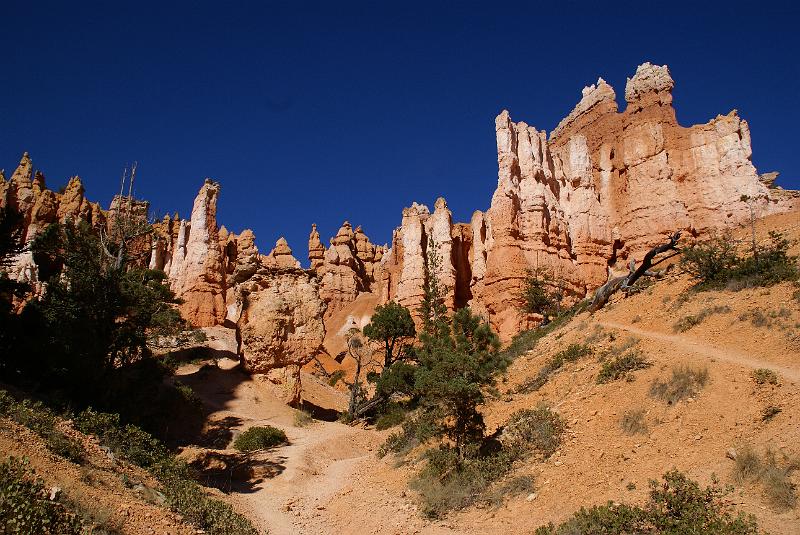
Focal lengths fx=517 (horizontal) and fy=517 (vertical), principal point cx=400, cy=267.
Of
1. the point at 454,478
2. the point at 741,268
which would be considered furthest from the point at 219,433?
the point at 741,268

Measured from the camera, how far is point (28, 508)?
654 centimetres

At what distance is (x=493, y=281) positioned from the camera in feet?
153

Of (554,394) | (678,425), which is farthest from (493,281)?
(678,425)

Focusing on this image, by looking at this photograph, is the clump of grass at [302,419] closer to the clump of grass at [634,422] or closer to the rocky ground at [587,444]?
the rocky ground at [587,444]

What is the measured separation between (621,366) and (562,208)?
38.3 meters

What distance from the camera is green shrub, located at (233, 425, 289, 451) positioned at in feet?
63.4

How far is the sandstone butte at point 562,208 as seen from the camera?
44.6 meters

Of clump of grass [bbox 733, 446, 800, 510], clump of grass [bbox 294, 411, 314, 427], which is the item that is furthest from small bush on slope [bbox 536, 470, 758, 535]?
clump of grass [bbox 294, 411, 314, 427]

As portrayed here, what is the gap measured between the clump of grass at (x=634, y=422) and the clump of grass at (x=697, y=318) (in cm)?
635

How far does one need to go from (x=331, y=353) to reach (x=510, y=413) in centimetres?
4493

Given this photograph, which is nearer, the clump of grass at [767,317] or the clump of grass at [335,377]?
the clump of grass at [767,317]

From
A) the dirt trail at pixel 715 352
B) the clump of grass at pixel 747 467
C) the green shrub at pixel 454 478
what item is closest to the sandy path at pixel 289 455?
the green shrub at pixel 454 478

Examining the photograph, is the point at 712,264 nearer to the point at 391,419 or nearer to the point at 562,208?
the point at 391,419

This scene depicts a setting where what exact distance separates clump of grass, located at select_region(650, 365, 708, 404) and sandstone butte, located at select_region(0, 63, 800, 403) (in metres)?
28.4
